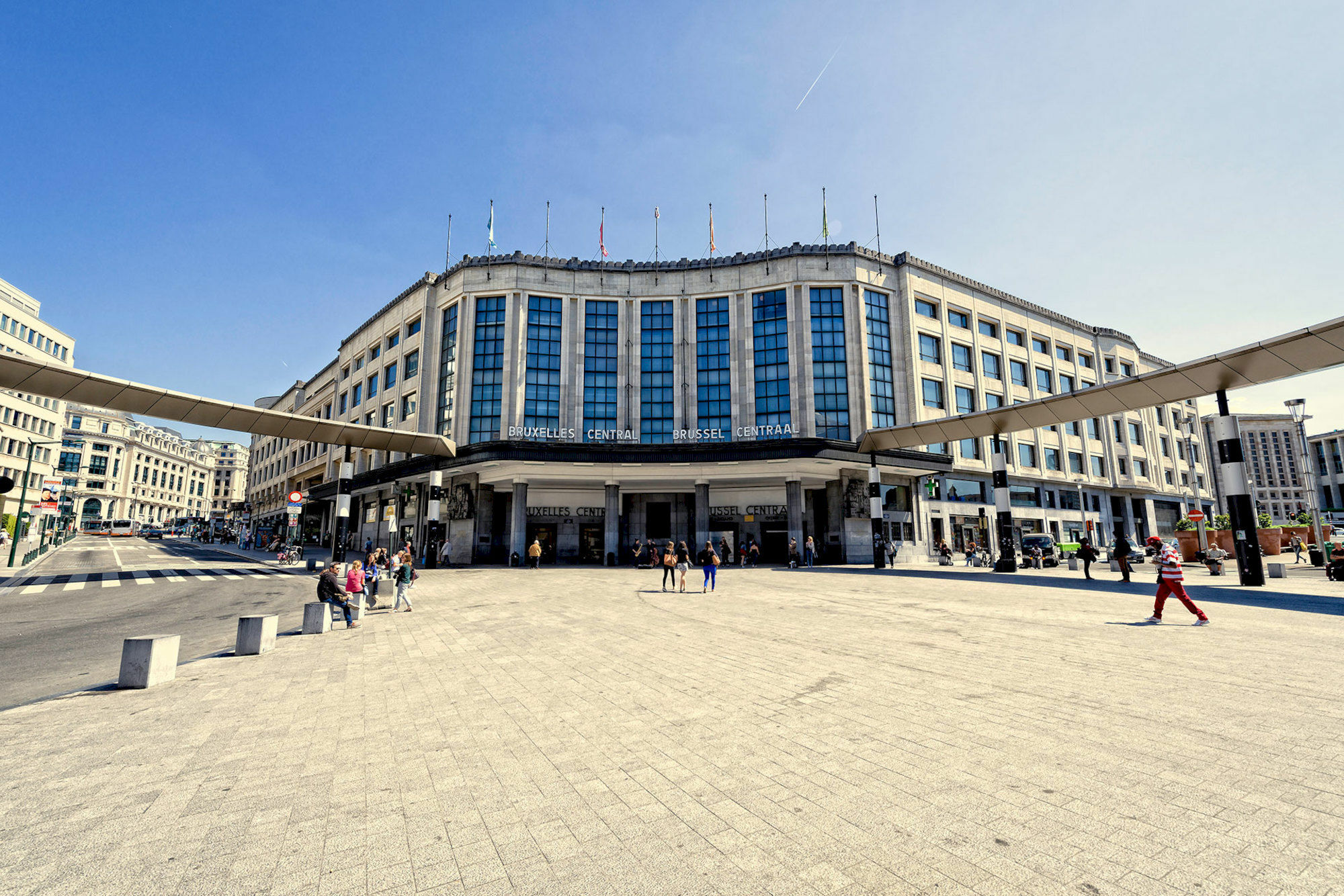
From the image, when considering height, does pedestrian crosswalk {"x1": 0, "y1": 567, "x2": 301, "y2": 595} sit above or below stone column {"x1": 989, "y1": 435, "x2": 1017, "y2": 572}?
below

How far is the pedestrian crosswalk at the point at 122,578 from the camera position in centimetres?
2302

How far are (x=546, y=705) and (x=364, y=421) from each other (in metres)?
56.7

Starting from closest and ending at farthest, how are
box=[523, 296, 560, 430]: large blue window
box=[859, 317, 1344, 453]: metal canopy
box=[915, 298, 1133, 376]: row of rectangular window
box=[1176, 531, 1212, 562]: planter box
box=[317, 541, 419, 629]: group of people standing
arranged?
box=[317, 541, 419, 629]: group of people standing, box=[859, 317, 1344, 453]: metal canopy, box=[1176, 531, 1212, 562]: planter box, box=[523, 296, 560, 430]: large blue window, box=[915, 298, 1133, 376]: row of rectangular window

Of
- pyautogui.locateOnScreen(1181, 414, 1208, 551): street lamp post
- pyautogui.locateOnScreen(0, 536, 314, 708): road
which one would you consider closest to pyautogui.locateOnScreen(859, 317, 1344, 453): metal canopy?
pyautogui.locateOnScreen(0, 536, 314, 708): road

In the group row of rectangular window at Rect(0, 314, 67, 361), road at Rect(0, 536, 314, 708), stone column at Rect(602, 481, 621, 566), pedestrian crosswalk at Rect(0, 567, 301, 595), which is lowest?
road at Rect(0, 536, 314, 708)

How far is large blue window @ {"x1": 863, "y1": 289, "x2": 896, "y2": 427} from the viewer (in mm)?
42000

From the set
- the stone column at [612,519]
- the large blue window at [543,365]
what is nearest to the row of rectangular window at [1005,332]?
the stone column at [612,519]

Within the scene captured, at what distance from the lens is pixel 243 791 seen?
5004 millimetres

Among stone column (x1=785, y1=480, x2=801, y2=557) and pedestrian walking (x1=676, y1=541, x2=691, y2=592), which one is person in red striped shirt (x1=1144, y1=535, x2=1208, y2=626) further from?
stone column (x1=785, y1=480, x2=801, y2=557)

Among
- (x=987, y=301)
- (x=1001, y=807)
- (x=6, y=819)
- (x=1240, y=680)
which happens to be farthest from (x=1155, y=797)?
(x=987, y=301)

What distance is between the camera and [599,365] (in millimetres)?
42875

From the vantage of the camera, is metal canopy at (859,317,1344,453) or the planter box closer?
metal canopy at (859,317,1344,453)

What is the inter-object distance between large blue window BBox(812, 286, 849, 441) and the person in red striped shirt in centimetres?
2735

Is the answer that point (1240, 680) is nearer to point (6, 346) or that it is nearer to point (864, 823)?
point (864, 823)
